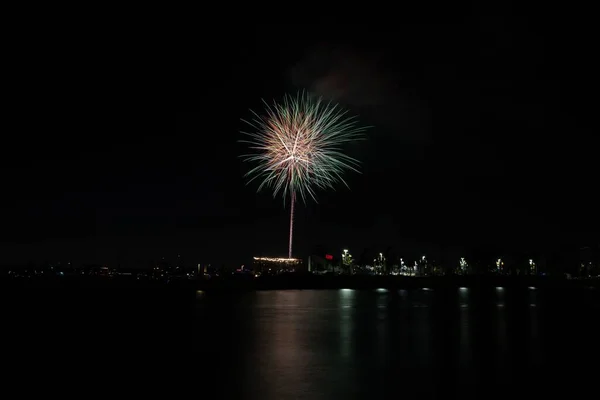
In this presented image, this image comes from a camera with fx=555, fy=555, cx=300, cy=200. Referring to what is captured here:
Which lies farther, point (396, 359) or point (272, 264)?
point (272, 264)

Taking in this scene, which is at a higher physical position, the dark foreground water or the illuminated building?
the illuminated building

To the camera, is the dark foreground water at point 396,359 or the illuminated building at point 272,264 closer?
the dark foreground water at point 396,359

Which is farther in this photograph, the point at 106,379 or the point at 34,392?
the point at 106,379

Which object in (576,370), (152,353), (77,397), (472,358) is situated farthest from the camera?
(152,353)

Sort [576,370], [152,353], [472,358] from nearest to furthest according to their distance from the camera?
[576,370] < [472,358] < [152,353]

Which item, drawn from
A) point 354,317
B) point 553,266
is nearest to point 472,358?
point 354,317

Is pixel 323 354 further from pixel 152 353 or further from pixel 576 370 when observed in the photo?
pixel 576 370

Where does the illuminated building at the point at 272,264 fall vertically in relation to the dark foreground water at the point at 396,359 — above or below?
above

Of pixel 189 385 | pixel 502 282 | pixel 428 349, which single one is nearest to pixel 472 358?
pixel 428 349

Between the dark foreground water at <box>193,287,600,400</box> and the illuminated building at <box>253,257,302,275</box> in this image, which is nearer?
the dark foreground water at <box>193,287,600,400</box>
